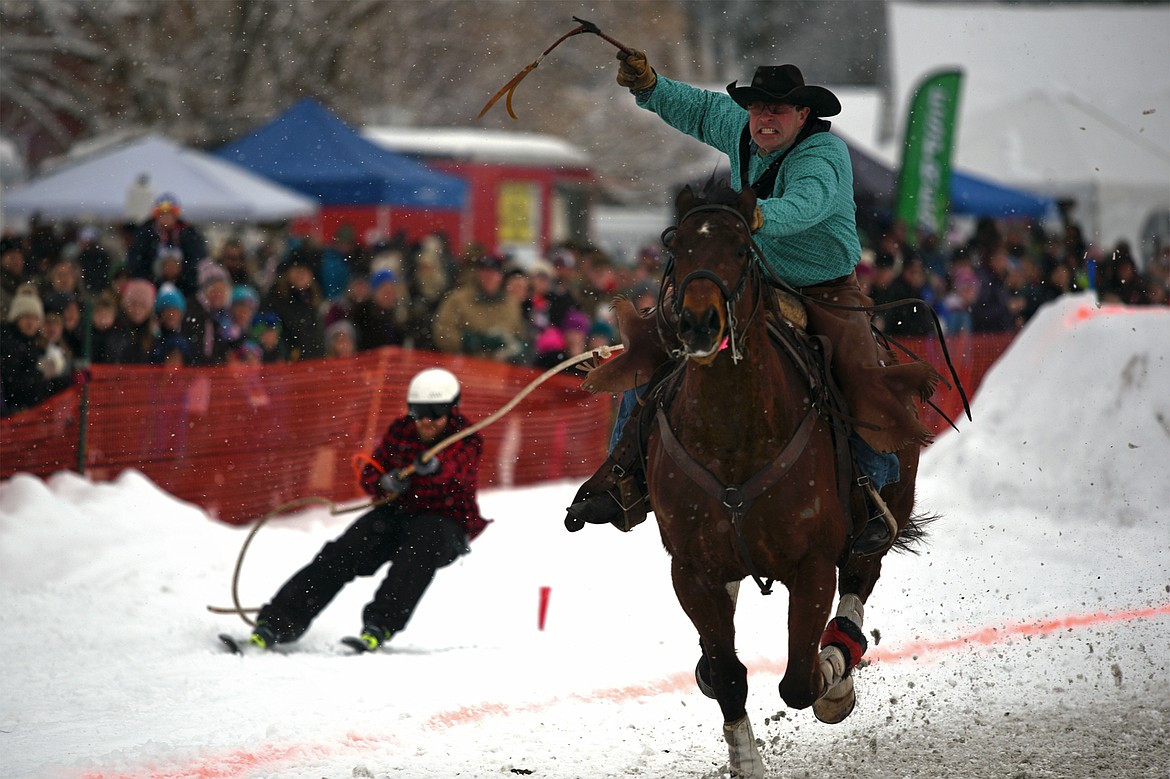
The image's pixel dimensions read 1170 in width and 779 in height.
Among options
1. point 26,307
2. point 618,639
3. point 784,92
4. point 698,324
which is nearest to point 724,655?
point 698,324

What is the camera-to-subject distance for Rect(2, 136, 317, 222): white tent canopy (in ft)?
58.0

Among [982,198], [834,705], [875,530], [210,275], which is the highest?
[875,530]

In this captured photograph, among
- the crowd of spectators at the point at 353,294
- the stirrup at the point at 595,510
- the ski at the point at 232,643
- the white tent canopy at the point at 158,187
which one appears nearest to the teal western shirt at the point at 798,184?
the stirrup at the point at 595,510

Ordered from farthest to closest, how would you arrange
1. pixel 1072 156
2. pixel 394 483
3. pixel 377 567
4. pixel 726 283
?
pixel 1072 156
pixel 377 567
pixel 394 483
pixel 726 283

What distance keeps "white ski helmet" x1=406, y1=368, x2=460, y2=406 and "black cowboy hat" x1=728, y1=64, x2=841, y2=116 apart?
A: 3.20 metres

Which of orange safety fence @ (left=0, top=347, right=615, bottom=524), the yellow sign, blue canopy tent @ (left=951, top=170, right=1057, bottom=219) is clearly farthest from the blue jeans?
the yellow sign

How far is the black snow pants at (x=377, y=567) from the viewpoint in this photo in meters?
8.39

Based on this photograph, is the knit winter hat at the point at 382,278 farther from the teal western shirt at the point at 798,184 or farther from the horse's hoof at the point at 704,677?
the horse's hoof at the point at 704,677

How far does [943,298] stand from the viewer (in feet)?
55.0

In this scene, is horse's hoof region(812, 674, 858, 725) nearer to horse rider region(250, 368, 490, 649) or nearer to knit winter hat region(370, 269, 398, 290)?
horse rider region(250, 368, 490, 649)

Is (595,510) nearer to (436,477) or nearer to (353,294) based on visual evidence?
(436,477)

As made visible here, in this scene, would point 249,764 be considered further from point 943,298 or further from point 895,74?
point 895,74

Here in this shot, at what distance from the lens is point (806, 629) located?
18.4ft

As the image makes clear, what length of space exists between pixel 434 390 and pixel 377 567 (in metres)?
1.06
